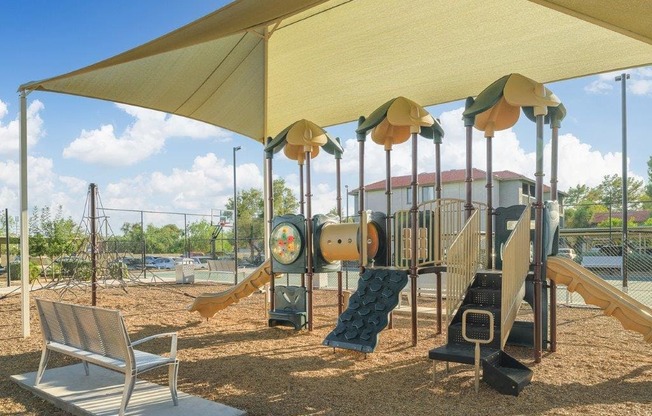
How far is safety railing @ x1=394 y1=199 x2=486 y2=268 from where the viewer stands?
25.6 ft

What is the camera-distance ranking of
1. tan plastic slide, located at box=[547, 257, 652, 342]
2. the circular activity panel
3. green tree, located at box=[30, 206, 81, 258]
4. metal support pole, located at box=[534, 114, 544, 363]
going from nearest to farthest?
tan plastic slide, located at box=[547, 257, 652, 342], metal support pole, located at box=[534, 114, 544, 363], the circular activity panel, green tree, located at box=[30, 206, 81, 258]

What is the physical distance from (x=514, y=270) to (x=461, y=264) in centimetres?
62

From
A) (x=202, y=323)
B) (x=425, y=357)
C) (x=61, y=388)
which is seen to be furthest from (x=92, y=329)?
(x=202, y=323)

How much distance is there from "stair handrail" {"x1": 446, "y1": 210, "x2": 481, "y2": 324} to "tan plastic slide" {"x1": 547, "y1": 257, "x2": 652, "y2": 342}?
1139mm

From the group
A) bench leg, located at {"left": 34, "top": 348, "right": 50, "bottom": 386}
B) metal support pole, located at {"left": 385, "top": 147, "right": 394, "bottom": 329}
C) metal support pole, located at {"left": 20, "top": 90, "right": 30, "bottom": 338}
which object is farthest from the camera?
metal support pole, located at {"left": 385, "top": 147, "right": 394, "bottom": 329}

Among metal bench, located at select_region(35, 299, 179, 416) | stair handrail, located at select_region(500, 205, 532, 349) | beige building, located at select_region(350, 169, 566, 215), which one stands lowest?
metal bench, located at select_region(35, 299, 179, 416)

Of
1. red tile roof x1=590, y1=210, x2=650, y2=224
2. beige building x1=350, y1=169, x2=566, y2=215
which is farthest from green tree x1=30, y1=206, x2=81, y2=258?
red tile roof x1=590, y1=210, x2=650, y2=224

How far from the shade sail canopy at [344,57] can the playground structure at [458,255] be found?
129 centimetres

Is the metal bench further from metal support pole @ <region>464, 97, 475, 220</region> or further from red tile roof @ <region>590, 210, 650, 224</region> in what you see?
red tile roof @ <region>590, 210, 650, 224</region>

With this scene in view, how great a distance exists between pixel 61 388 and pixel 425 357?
4.37m

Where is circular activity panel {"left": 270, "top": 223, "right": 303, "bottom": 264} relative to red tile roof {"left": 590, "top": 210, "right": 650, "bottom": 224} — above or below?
below

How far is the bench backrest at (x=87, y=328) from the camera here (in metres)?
4.39

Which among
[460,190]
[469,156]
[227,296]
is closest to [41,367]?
[227,296]

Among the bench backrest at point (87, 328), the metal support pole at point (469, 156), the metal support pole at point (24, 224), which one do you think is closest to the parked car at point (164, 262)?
the metal support pole at point (24, 224)
